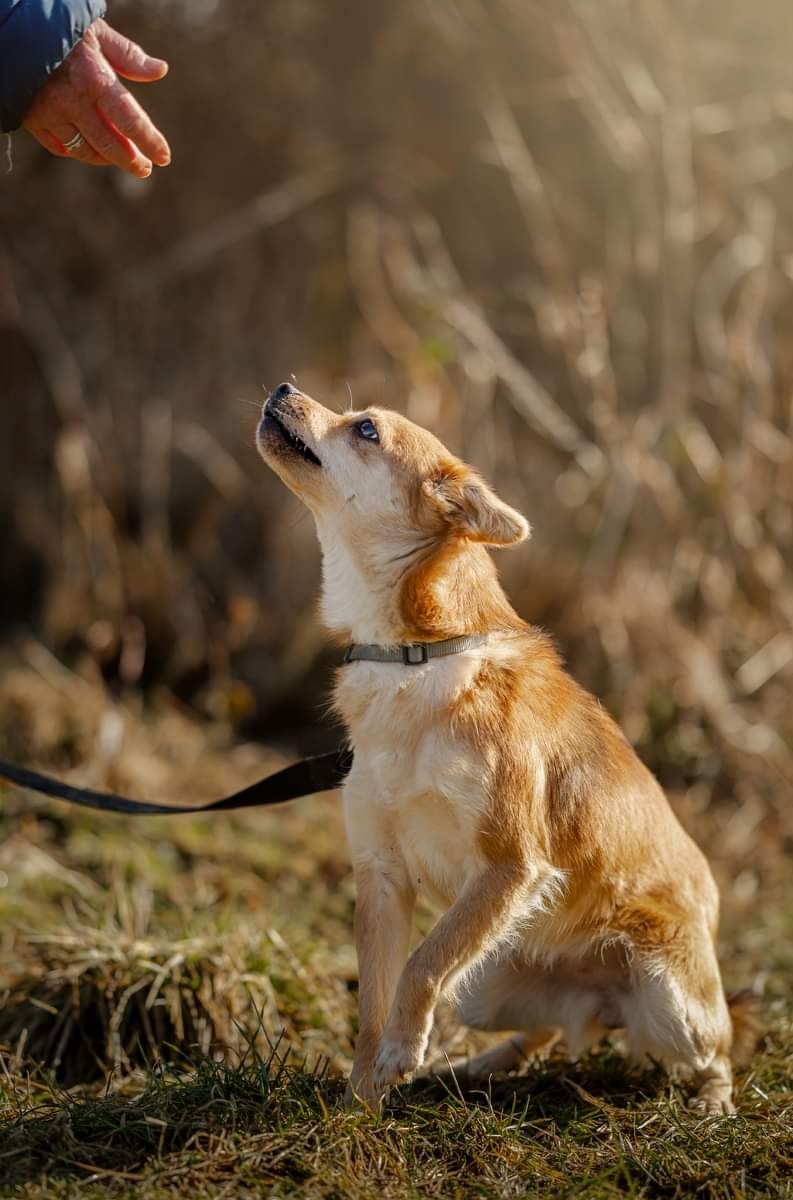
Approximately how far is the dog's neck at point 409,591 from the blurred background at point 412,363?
6.43 ft

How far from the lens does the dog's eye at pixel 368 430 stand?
338 cm

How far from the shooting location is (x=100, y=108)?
315 centimetres

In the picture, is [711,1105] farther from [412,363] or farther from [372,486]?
[412,363]

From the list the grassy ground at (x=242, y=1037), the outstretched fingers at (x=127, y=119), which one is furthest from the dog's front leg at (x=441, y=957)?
the outstretched fingers at (x=127, y=119)

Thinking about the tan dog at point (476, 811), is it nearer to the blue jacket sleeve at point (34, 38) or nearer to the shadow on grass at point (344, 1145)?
the shadow on grass at point (344, 1145)

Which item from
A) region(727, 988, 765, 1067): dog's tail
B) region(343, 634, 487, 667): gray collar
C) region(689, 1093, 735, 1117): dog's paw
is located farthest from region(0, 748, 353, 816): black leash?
region(727, 988, 765, 1067): dog's tail

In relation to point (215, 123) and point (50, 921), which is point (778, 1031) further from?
point (215, 123)

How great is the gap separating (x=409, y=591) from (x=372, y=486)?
337 millimetres

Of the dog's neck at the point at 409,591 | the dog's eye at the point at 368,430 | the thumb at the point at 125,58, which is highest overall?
the thumb at the point at 125,58

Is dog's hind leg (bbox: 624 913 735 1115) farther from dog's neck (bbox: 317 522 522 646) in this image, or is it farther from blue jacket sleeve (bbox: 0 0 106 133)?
blue jacket sleeve (bbox: 0 0 106 133)

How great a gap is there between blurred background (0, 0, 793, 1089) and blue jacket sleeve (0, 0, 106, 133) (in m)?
2.84

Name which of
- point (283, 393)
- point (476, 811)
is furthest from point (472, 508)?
point (476, 811)

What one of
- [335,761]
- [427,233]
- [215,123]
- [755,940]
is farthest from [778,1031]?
[215,123]

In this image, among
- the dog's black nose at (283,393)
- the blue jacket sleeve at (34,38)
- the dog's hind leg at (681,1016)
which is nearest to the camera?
the blue jacket sleeve at (34,38)
